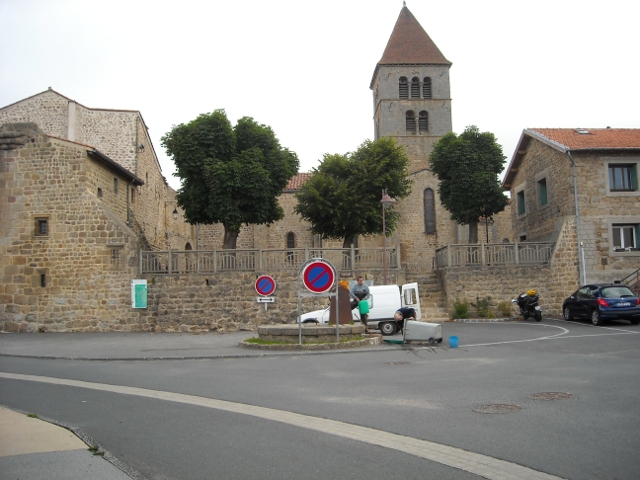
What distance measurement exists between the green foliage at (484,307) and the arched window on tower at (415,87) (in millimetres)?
36402

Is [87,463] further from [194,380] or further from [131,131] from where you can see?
[131,131]

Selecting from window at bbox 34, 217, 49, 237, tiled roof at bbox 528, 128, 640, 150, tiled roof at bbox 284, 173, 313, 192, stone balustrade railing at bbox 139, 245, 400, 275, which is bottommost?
stone balustrade railing at bbox 139, 245, 400, 275

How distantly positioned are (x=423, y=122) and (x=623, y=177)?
31777mm

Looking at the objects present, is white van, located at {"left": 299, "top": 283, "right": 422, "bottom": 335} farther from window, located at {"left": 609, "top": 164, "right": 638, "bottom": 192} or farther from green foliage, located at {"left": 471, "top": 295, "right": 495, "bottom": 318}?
window, located at {"left": 609, "top": 164, "right": 638, "bottom": 192}

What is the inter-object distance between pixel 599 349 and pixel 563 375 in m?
4.42

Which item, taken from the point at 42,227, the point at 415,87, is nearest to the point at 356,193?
the point at 42,227

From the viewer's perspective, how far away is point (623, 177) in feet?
90.1

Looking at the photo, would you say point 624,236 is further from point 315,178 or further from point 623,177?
point 315,178

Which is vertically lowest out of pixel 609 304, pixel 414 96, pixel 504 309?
pixel 504 309

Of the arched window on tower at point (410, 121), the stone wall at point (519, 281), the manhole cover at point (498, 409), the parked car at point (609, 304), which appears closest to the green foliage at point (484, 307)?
the stone wall at point (519, 281)

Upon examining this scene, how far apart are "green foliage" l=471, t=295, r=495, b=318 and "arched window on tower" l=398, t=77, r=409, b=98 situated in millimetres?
36172

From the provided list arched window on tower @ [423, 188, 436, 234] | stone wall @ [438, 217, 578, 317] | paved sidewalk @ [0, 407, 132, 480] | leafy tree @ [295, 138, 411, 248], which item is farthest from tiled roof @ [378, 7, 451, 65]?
paved sidewalk @ [0, 407, 132, 480]

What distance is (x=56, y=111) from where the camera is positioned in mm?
32656

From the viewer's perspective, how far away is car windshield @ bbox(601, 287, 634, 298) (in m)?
20.7
